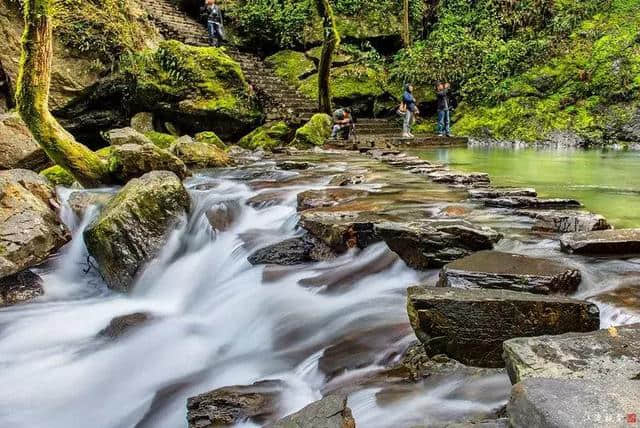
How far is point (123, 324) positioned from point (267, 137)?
10.6 meters

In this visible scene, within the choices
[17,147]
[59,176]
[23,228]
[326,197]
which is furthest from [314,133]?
[23,228]

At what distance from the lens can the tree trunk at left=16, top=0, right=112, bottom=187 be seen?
6.83 metres

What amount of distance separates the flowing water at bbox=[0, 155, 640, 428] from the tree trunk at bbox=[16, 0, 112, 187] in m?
2.17

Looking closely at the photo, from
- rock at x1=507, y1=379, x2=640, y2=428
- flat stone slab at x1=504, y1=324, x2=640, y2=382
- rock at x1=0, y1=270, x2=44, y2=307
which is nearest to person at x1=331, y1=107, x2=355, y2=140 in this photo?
rock at x1=0, y1=270, x2=44, y2=307

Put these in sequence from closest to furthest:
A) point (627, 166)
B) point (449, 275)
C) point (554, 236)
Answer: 1. point (449, 275)
2. point (554, 236)
3. point (627, 166)

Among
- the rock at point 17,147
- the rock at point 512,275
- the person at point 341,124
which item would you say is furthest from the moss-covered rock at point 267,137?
the rock at point 512,275

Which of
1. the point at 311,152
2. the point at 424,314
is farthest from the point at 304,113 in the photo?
the point at 424,314

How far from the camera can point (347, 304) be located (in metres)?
3.90

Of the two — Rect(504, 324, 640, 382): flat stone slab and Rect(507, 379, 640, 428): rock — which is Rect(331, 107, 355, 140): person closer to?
Rect(504, 324, 640, 382): flat stone slab

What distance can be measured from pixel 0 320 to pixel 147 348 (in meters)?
1.54

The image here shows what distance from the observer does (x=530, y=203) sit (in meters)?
5.36

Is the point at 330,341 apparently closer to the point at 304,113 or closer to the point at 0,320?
the point at 0,320

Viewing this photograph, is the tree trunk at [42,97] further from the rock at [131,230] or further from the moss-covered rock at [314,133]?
the moss-covered rock at [314,133]

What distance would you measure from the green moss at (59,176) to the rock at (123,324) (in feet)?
14.8
